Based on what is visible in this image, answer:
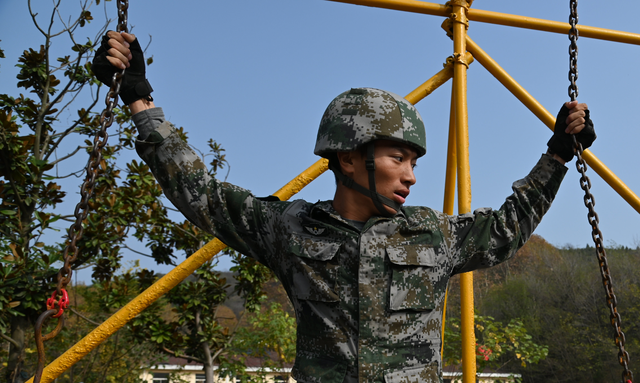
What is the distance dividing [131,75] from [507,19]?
2.60m

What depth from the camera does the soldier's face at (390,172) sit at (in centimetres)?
188

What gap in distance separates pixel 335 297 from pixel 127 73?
1.12m

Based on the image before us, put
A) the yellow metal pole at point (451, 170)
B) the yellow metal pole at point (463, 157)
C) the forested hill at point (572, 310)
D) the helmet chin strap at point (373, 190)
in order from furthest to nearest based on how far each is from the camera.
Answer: the forested hill at point (572, 310)
the yellow metal pole at point (451, 170)
the yellow metal pole at point (463, 157)
the helmet chin strap at point (373, 190)

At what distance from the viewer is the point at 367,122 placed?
1907mm

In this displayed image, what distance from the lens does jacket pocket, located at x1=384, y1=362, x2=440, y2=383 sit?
1.70 m

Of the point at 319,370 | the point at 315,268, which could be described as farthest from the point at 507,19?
the point at 319,370

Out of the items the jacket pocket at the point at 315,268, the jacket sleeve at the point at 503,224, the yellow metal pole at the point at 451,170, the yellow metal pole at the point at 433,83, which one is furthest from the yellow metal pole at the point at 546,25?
the jacket pocket at the point at 315,268

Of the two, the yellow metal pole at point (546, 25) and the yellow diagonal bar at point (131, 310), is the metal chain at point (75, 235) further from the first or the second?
the yellow metal pole at point (546, 25)

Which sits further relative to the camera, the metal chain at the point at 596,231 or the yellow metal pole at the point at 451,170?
the yellow metal pole at the point at 451,170

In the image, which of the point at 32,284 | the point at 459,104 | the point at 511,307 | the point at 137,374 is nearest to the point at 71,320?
the point at 137,374

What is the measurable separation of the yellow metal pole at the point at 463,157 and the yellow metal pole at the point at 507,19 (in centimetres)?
10

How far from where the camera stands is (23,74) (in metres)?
4.89

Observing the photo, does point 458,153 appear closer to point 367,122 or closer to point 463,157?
point 463,157

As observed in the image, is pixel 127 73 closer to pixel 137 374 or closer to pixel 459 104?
pixel 459 104
